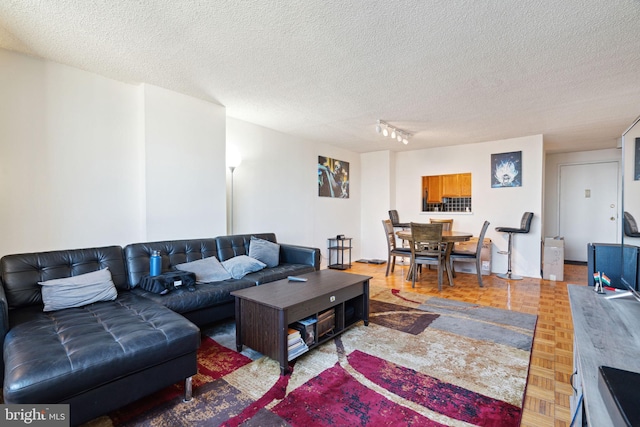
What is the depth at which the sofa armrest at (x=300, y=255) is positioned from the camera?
3688 millimetres

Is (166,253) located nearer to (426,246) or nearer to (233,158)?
(233,158)

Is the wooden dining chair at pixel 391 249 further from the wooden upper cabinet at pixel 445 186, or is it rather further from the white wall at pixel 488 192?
the wooden upper cabinet at pixel 445 186

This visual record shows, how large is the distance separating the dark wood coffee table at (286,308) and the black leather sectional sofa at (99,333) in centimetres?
45

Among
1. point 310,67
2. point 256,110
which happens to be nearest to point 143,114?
point 256,110

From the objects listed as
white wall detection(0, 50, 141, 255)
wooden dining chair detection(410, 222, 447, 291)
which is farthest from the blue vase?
wooden dining chair detection(410, 222, 447, 291)

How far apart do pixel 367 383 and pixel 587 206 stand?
272 inches

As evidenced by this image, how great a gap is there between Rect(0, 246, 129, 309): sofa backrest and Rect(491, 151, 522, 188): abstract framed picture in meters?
5.75

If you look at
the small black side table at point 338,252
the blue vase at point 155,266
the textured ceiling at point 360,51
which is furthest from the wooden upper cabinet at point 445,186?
the blue vase at point 155,266

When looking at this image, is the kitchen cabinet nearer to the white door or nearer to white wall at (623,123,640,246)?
the white door

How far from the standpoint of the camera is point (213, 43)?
86.6 inches

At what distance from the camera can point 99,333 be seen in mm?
1631

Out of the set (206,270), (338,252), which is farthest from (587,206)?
(206,270)

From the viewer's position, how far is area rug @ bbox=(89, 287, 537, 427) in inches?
62.0

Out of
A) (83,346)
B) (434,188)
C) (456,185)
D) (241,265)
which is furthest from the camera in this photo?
(434,188)
